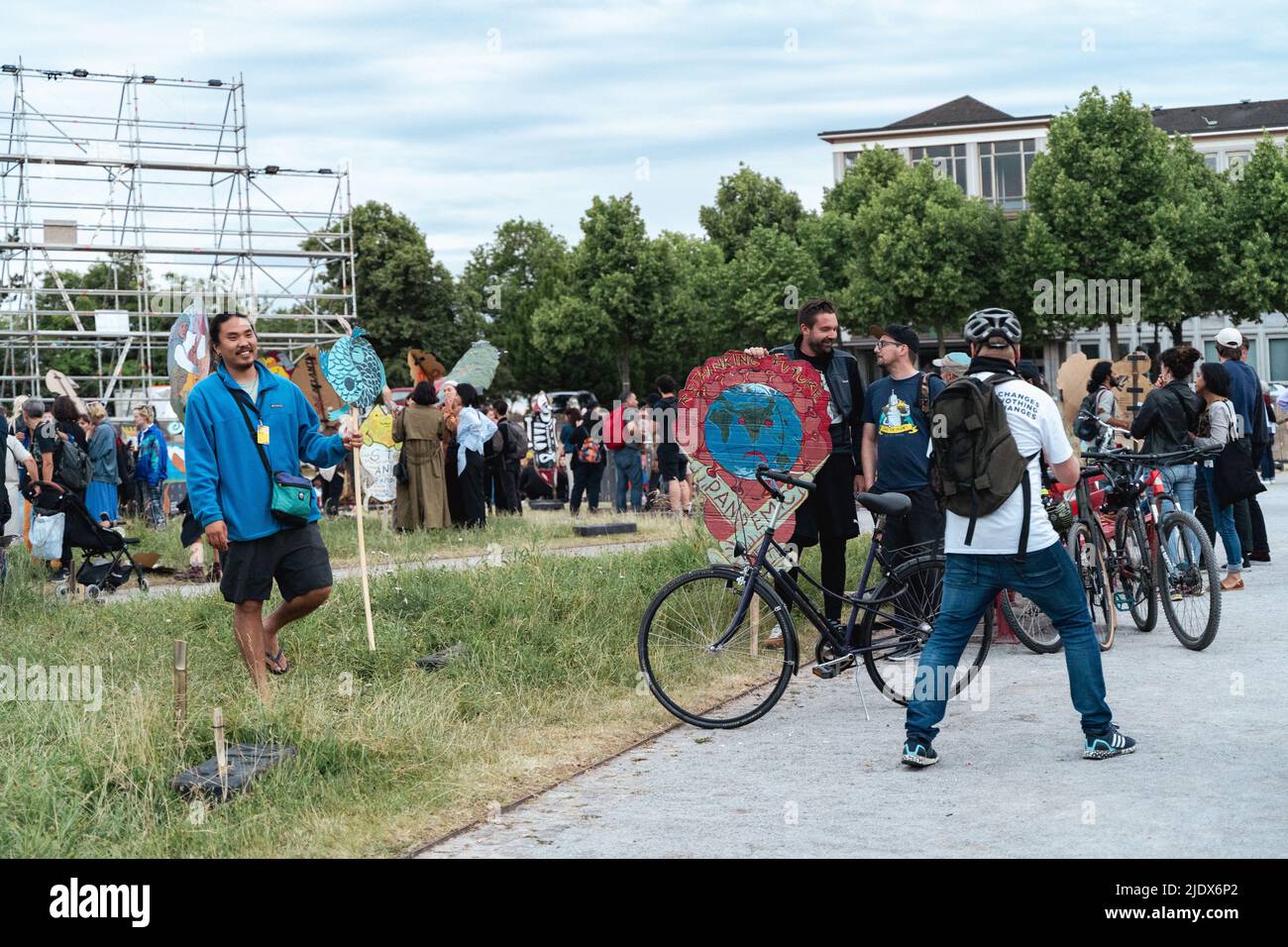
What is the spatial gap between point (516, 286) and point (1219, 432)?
2795 inches

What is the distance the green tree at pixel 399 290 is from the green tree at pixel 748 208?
45.2 feet

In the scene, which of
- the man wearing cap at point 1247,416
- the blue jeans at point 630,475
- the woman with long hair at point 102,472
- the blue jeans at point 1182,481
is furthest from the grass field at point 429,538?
the man wearing cap at point 1247,416

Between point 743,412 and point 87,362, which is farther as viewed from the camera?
point 87,362

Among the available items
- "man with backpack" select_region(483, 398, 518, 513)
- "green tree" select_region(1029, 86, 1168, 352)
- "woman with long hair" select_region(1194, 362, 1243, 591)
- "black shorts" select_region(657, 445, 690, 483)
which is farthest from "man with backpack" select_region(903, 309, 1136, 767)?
"green tree" select_region(1029, 86, 1168, 352)

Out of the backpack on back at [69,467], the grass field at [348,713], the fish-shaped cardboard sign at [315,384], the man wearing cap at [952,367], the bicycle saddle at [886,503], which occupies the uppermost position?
the fish-shaped cardboard sign at [315,384]

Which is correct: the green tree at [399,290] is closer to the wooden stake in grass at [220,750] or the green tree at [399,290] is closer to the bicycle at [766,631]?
the bicycle at [766,631]

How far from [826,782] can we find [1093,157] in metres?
49.3

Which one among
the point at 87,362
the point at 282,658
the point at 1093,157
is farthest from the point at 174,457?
the point at 87,362

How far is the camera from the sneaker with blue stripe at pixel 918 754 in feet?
20.5

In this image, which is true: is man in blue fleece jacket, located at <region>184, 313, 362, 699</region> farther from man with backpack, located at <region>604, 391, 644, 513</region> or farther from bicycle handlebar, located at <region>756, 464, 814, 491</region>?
man with backpack, located at <region>604, 391, 644, 513</region>

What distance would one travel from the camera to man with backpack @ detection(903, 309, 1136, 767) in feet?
20.6

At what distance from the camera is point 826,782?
19.8 ft
